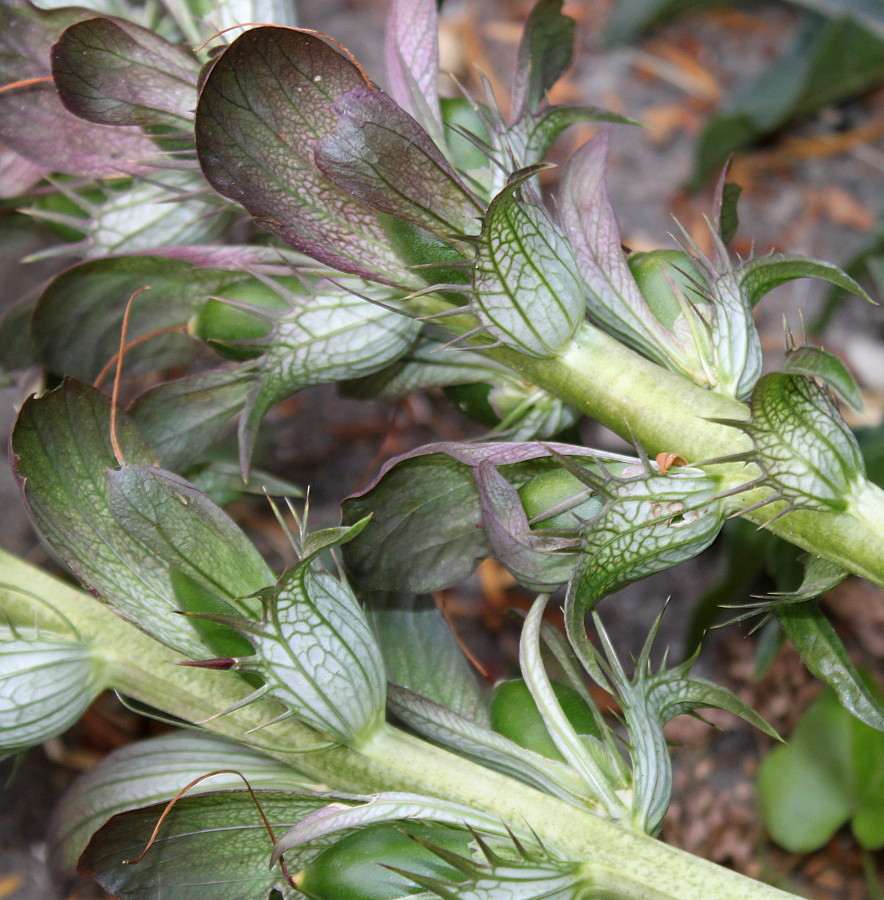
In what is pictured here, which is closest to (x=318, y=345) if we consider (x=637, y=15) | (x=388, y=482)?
(x=388, y=482)

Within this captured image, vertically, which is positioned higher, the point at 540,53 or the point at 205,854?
the point at 540,53

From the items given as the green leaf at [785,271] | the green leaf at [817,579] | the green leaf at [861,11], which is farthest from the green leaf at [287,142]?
the green leaf at [861,11]

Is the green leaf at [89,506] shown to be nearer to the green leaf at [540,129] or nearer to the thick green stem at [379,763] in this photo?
the thick green stem at [379,763]

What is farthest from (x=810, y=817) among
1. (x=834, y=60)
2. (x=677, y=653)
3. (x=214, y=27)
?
(x=834, y=60)

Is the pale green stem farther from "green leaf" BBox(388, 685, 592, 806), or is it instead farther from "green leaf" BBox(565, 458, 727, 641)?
"green leaf" BBox(388, 685, 592, 806)

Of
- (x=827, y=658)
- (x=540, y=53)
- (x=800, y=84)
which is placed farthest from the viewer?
(x=800, y=84)

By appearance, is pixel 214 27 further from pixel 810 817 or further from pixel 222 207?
pixel 810 817

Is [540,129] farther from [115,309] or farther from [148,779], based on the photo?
[148,779]
